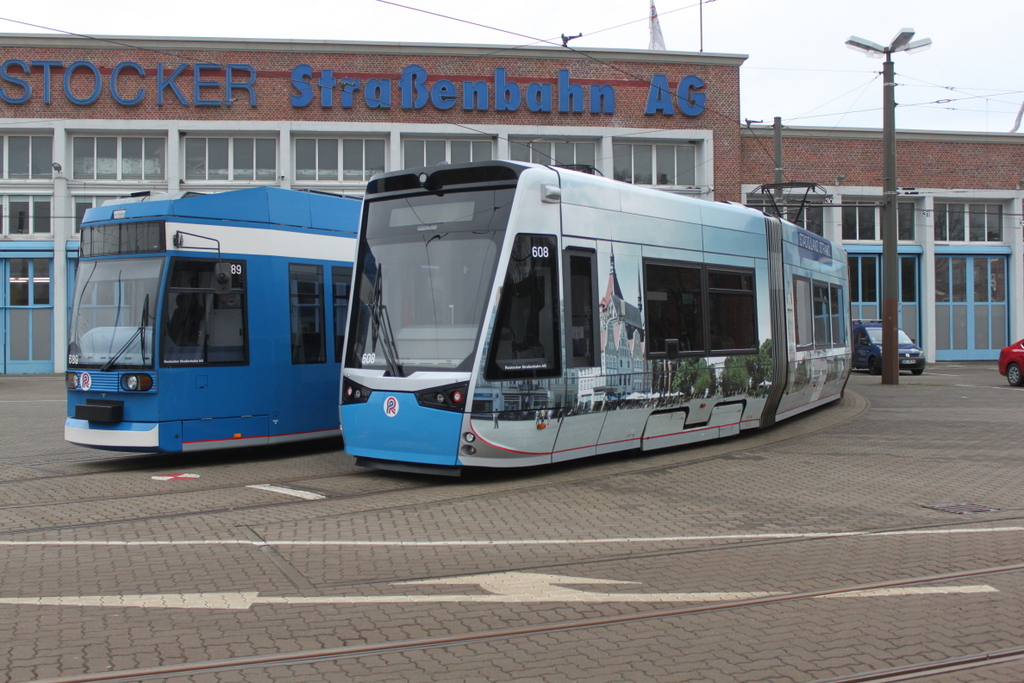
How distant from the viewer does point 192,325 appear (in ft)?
32.3

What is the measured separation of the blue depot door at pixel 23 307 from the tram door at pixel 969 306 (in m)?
35.5

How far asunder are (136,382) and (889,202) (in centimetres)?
1972

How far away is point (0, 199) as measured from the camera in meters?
32.1

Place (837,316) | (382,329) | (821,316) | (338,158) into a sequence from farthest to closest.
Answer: (338,158)
(837,316)
(821,316)
(382,329)

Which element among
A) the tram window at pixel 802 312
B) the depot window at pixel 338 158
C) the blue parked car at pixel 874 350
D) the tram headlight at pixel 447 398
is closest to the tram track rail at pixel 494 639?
the tram headlight at pixel 447 398

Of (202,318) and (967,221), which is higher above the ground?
(967,221)

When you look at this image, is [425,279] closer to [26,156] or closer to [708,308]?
[708,308]

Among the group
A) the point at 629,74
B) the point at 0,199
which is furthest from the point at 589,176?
the point at 0,199

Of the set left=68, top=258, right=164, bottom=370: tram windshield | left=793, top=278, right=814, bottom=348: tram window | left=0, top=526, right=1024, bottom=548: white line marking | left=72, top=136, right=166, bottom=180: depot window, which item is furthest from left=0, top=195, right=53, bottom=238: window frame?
left=0, top=526, right=1024, bottom=548: white line marking

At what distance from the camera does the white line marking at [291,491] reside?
816 centimetres

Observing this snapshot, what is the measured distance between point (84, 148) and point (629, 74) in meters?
19.5

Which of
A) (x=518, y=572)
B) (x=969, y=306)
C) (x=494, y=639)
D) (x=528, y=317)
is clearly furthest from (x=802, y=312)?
(x=969, y=306)

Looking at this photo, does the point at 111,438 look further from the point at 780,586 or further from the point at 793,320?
the point at 793,320

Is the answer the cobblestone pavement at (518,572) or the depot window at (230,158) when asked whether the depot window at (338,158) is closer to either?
the depot window at (230,158)
